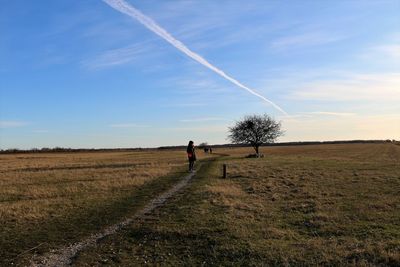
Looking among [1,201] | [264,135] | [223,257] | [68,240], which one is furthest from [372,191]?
[264,135]

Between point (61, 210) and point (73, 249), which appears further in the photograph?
point (61, 210)

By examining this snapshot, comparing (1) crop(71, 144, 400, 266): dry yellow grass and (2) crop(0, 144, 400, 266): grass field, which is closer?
(1) crop(71, 144, 400, 266): dry yellow grass

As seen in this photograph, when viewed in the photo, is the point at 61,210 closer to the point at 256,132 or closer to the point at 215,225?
the point at 215,225

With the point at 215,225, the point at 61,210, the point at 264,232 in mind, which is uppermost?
the point at 61,210

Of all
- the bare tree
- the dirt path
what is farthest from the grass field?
the bare tree

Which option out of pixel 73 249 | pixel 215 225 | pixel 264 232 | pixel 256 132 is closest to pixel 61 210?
pixel 73 249

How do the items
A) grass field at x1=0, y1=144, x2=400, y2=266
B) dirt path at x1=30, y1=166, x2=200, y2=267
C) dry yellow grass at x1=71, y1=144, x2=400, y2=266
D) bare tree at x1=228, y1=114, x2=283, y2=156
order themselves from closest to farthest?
1. dirt path at x1=30, y1=166, x2=200, y2=267
2. dry yellow grass at x1=71, y1=144, x2=400, y2=266
3. grass field at x1=0, y1=144, x2=400, y2=266
4. bare tree at x1=228, y1=114, x2=283, y2=156

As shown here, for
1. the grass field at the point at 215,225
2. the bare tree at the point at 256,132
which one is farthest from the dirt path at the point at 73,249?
the bare tree at the point at 256,132

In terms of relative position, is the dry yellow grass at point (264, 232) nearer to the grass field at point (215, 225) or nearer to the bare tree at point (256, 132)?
the grass field at point (215, 225)

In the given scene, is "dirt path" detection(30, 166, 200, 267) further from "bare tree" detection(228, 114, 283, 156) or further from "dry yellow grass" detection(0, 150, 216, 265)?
"bare tree" detection(228, 114, 283, 156)

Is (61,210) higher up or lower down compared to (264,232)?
higher up

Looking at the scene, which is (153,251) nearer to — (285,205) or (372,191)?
(285,205)

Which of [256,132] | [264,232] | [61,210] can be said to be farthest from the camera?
[256,132]

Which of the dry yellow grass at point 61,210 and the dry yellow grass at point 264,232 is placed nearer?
the dry yellow grass at point 264,232
